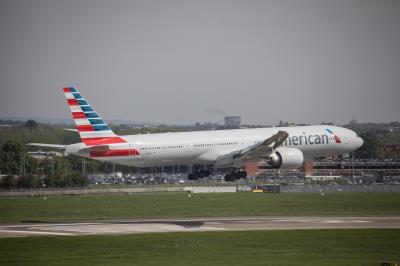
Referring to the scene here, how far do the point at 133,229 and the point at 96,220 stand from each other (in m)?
10.9

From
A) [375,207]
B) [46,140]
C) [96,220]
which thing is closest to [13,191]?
[46,140]

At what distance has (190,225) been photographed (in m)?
64.5

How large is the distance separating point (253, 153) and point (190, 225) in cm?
1524

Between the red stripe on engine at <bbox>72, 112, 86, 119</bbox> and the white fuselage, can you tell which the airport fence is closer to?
the white fuselage

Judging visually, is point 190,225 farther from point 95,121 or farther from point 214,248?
point 95,121

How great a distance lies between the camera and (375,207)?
83.6 meters

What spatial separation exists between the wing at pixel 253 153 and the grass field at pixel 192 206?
16.5ft

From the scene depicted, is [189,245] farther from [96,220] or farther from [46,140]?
[46,140]

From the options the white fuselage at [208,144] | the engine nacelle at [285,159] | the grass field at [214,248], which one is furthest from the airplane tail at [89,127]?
the grass field at [214,248]

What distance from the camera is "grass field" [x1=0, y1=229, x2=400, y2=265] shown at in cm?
4503

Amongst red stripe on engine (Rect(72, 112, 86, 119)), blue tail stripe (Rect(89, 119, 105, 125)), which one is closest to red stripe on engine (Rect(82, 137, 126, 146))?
blue tail stripe (Rect(89, 119, 105, 125))

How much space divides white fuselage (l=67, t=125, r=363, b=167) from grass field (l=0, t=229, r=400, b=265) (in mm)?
20853

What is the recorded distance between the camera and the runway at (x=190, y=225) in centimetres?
6009

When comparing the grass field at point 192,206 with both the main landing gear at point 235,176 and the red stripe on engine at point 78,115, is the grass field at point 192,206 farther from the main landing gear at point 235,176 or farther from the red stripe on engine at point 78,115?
the red stripe on engine at point 78,115
